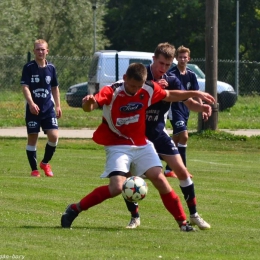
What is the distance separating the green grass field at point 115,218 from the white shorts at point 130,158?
59cm

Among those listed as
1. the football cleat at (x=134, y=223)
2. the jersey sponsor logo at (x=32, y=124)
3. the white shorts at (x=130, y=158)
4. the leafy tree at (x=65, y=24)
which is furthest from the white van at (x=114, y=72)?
the leafy tree at (x=65, y=24)

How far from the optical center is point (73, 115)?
25.3 m

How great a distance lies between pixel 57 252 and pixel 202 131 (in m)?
14.0

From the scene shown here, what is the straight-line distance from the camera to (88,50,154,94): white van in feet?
84.4

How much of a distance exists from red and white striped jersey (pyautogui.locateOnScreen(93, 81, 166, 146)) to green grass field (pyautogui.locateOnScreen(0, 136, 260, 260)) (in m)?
0.88

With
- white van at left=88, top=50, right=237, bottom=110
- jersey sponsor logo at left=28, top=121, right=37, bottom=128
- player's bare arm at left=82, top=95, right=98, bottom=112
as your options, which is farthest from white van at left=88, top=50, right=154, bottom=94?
player's bare arm at left=82, top=95, right=98, bottom=112

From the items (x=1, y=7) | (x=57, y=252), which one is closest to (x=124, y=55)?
(x=1, y=7)

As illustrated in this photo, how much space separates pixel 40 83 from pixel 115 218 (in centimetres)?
415

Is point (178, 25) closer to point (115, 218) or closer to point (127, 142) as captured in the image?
point (115, 218)

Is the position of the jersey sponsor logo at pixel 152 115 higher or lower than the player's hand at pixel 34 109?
higher

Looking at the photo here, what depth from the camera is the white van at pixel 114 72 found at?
25797mm

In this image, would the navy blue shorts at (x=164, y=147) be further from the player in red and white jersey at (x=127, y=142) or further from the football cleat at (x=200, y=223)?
A: the football cleat at (x=200, y=223)

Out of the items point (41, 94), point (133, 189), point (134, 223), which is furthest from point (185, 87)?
point (133, 189)

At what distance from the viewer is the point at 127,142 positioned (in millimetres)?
8133
